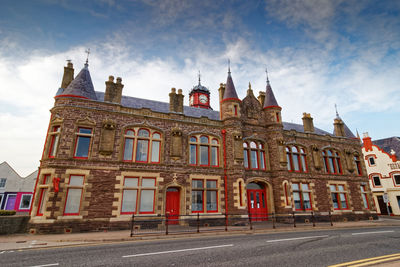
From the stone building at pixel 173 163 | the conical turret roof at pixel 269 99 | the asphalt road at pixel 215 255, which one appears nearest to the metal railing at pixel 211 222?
the stone building at pixel 173 163

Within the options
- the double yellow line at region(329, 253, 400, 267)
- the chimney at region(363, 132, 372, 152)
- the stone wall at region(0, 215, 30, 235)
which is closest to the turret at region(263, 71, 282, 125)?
the double yellow line at region(329, 253, 400, 267)

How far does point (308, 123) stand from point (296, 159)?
16.7ft

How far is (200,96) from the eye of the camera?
39.9 meters

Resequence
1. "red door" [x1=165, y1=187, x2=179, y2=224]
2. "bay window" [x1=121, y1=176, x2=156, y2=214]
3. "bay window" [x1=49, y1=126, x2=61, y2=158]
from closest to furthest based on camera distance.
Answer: "bay window" [x1=49, y1=126, x2=61, y2=158] → "bay window" [x1=121, y1=176, x2=156, y2=214] → "red door" [x1=165, y1=187, x2=179, y2=224]

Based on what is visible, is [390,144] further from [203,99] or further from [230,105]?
[203,99]

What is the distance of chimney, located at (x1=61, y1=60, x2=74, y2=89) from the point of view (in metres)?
17.6

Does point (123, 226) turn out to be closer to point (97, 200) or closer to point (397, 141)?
point (97, 200)

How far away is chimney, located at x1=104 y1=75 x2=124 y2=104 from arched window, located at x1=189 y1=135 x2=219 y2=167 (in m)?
6.94

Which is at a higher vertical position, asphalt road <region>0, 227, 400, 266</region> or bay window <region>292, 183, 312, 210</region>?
bay window <region>292, 183, 312, 210</region>

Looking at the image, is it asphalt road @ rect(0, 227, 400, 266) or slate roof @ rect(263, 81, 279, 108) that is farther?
slate roof @ rect(263, 81, 279, 108)

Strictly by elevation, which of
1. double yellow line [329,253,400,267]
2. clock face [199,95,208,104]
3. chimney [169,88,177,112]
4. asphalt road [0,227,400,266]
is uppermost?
clock face [199,95,208,104]

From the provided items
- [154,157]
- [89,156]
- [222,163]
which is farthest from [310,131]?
[89,156]

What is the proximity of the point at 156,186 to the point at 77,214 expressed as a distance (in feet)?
17.4

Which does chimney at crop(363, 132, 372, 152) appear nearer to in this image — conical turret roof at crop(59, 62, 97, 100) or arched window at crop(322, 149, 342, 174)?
arched window at crop(322, 149, 342, 174)
